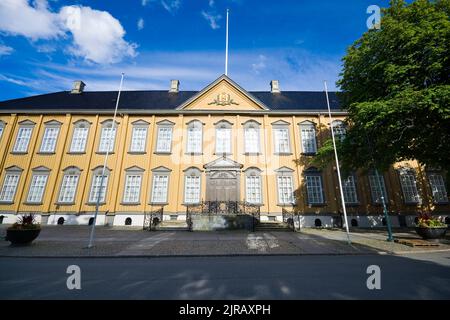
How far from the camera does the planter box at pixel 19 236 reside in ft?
33.0

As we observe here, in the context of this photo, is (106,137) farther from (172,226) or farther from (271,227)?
(271,227)

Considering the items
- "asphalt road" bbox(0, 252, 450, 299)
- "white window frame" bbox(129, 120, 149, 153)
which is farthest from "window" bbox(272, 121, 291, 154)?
"asphalt road" bbox(0, 252, 450, 299)

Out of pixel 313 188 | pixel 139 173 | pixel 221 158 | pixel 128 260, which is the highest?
pixel 221 158

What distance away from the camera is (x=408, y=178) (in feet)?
63.9

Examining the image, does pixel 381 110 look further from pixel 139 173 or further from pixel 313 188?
pixel 139 173

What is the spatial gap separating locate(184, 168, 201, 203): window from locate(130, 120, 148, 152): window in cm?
513

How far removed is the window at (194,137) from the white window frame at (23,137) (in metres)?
15.2

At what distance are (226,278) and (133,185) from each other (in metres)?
15.8

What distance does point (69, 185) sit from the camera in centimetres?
1889

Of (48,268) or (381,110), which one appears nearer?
(48,268)

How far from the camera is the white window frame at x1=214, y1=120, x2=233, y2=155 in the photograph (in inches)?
786

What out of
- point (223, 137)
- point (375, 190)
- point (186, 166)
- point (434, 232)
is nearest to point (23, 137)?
point (186, 166)

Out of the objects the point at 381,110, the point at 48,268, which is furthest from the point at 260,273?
the point at 381,110

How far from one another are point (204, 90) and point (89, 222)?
1611 centimetres
